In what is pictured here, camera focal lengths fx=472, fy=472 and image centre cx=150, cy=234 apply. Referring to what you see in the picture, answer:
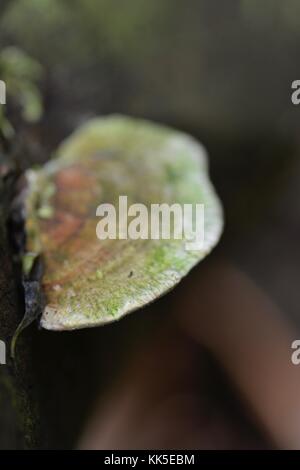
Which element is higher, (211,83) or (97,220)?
(211,83)

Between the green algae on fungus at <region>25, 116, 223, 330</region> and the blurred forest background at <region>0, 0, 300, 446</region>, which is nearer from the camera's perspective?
the green algae on fungus at <region>25, 116, 223, 330</region>

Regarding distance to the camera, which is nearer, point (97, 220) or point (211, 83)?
point (97, 220)

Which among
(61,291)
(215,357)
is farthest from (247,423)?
(61,291)

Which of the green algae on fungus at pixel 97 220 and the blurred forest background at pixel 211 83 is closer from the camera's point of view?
the green algae on fungus at pixel 97 220
